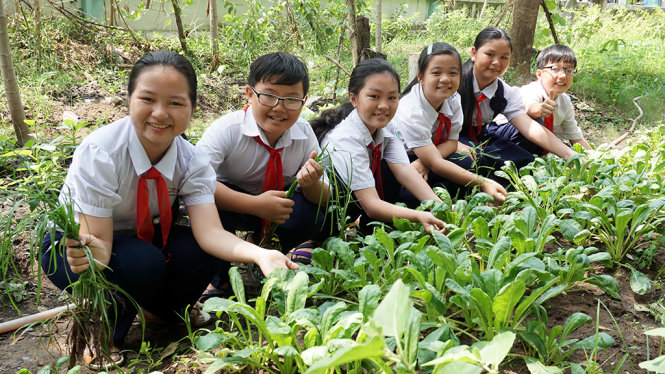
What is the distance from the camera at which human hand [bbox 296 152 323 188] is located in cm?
249

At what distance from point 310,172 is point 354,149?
54 centimetres

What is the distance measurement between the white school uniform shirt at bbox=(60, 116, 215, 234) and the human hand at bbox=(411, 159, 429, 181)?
1535 millimetres

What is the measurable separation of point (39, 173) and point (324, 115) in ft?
5.40

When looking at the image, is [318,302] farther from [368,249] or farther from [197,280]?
[197,280]

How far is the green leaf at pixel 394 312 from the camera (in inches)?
45.3

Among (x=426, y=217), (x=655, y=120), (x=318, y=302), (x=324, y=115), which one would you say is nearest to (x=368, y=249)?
(x=318, y=302)

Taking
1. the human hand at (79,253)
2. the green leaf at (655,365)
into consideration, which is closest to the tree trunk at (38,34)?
the human hand at (79,253)

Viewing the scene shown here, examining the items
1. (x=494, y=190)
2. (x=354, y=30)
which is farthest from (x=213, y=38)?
(x=494, y=190)

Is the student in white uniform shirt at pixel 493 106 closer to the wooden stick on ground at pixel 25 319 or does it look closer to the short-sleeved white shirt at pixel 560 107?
the short-sleeved white shirt at pixel 560 107

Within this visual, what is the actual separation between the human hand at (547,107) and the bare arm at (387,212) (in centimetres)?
171

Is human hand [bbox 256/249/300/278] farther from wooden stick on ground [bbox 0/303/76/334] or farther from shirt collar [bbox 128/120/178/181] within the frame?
wooden stick on ground [bbox 0/303/76/334]

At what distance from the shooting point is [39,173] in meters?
3.18

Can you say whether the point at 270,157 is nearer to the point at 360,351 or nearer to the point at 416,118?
the point at 416,118

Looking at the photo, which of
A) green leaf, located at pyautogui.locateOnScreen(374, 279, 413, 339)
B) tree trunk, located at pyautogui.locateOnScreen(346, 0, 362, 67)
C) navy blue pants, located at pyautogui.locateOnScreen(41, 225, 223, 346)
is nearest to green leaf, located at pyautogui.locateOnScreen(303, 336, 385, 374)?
green leaf, located at pyautogui.locateOnScreen(374, 279, 413, 339)
